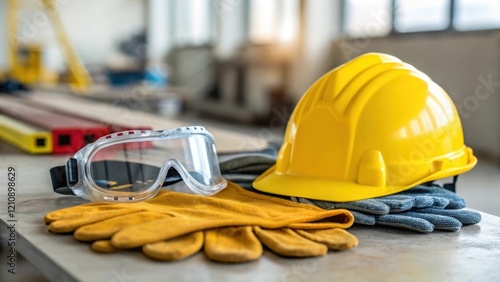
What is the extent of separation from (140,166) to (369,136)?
67 cm

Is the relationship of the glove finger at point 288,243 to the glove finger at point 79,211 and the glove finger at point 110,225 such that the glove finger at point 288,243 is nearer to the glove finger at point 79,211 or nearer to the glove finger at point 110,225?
the glove finger at point 110,225

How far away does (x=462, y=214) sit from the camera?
1.67 meters

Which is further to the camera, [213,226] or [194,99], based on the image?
[194,99]

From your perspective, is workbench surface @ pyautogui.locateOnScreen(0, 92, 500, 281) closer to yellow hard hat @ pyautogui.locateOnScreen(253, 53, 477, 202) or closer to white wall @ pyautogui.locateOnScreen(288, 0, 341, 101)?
yellow hard hat @ pyautogui.locateOnScreen(253, 53, 477, 202)

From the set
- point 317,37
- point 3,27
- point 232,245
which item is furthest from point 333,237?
point 3,27

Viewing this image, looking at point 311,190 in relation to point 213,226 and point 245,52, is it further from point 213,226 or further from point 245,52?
point 245,52

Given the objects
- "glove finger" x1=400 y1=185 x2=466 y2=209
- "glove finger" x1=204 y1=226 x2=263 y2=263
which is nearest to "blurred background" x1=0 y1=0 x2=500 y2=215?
"glove finger" x1=400 y1=185 x2=466 y2=209

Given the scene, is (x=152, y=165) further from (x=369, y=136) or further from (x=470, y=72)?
(x=470, y=72)

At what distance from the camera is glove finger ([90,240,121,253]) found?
50.9 inches

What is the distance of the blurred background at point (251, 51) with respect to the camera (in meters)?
6.21

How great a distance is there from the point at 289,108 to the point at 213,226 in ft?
25.1

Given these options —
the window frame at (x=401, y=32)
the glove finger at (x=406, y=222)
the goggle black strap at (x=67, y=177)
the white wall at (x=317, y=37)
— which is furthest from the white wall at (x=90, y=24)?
the glove finger at (x=406, y=222)

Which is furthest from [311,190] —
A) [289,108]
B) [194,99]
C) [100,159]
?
[194,99]

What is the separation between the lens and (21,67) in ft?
37.3
